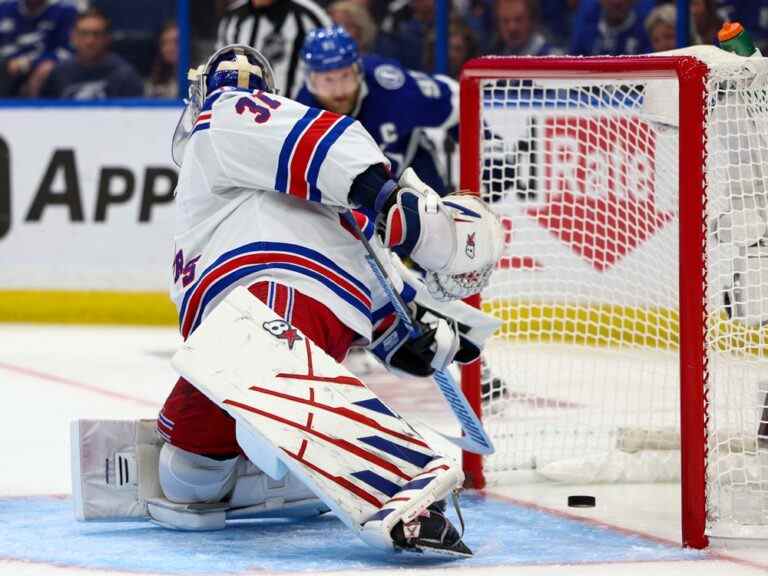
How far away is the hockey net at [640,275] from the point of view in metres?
3.03

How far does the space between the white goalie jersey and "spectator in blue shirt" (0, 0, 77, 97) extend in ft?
13.5

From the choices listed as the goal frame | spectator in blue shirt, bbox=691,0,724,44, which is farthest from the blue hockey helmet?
the goal frame

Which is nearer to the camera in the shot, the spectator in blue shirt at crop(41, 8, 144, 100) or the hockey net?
the hockey net

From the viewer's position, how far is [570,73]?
338 centimetres

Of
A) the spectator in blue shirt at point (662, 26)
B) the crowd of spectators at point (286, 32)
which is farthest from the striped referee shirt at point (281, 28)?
the spectator in blue shirt at point (662, 26)

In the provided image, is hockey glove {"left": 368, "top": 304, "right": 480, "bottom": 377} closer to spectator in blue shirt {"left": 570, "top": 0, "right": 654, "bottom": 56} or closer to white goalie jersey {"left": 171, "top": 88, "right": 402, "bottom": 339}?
white goalie jersey {"left": 171, "top": 88, "right": 402, "bottom": 339}

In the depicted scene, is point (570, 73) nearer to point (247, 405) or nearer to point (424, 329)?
point (424, 329)

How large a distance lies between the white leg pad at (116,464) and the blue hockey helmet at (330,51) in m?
2.24

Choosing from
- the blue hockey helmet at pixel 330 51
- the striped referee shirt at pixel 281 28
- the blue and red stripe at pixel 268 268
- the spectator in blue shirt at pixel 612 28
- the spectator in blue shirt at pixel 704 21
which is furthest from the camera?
the striped referee shirt at pixel 281 28

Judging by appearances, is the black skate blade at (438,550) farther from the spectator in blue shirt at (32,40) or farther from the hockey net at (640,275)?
the spectator in blue shirt at (32,40)

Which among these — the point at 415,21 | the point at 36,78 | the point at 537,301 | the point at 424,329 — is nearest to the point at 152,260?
the point at 36,78

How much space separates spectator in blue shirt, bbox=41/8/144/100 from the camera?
711 cm

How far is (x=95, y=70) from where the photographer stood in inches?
281

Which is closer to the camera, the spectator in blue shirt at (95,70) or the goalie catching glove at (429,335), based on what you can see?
the goalie catching glove at (429,335)
